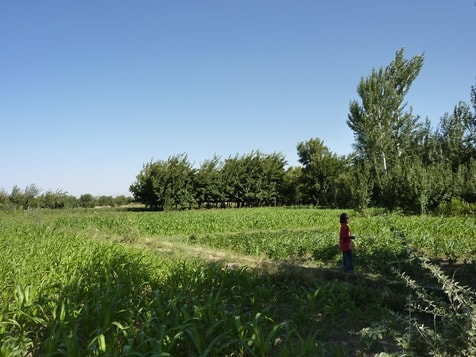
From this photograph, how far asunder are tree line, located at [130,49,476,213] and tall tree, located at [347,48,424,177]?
10 cm

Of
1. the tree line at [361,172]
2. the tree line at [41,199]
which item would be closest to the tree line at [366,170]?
the tree line at [361,172]

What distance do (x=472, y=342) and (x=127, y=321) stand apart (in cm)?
325

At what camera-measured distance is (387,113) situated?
34031 millimetres

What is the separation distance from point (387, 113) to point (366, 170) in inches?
521

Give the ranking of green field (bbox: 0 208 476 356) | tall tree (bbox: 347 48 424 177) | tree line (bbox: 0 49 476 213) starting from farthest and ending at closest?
tall tree (bbox: 347 48 424 177), tree line (bbox: 0 49 476 213), green field (bbox: 0 208 476 356)

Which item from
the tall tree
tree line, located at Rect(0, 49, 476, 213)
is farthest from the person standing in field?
the tall tree

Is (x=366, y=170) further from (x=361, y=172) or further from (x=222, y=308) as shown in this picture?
(x=222, y=308)

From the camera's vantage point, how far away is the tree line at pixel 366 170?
78.8 feet

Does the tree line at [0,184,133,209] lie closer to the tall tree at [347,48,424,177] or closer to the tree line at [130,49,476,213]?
the tree line at [130,49,476,213]

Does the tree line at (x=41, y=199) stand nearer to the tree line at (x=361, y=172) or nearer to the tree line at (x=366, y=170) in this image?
the tree line at (x=361, y=172)

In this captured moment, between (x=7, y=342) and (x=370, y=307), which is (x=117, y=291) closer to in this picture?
(x=7, y=342)

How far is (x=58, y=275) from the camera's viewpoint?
4684 mm

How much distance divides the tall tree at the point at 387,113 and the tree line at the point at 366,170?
0.32 feet

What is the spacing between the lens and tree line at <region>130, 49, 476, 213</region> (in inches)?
946
